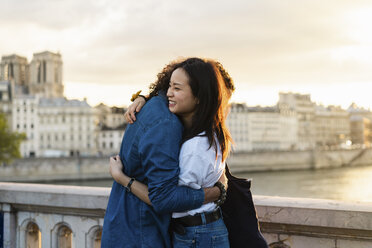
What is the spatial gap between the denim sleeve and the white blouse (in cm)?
4

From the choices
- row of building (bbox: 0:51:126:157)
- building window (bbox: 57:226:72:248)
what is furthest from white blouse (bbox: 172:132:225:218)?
row of building (bbox: 0:51:126:157)

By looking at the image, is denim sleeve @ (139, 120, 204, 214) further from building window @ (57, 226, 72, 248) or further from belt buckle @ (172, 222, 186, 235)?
building window @ (57, 226, 72, 248)

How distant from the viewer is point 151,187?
6.61 feet

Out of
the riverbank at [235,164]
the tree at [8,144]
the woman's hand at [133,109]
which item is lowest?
the riverbank at [235,164]

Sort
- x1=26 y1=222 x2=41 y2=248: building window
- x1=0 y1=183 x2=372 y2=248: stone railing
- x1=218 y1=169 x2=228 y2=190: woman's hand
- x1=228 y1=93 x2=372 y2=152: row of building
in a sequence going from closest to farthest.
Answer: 1. x1=218 y1=169 x2=228 y2=190: woman's hand
2. x1=0 y1=183 x2=372 y2=248: stone railing
3. x1=26 y1=222 x2=41 y2=248: building window
4. x1=228 y1=93 x2=372 y2=152: row of building

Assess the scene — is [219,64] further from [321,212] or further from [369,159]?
[369,159]

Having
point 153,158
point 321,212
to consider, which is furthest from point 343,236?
point 153,158

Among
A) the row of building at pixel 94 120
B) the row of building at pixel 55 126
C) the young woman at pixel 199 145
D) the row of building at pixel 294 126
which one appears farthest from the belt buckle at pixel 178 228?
the row of building at pixel 294 126

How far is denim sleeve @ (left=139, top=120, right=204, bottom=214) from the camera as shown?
1990 millimetres

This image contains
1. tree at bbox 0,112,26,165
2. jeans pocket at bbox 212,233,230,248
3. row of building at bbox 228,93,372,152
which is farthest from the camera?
row of building at bbox 228,93,372,152

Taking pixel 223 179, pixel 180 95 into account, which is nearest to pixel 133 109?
pixel 180 95

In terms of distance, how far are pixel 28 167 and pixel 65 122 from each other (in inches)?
700

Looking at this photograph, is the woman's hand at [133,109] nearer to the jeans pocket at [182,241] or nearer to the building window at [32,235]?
the jeans pocket at [182,241]

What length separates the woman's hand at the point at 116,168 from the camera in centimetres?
217
